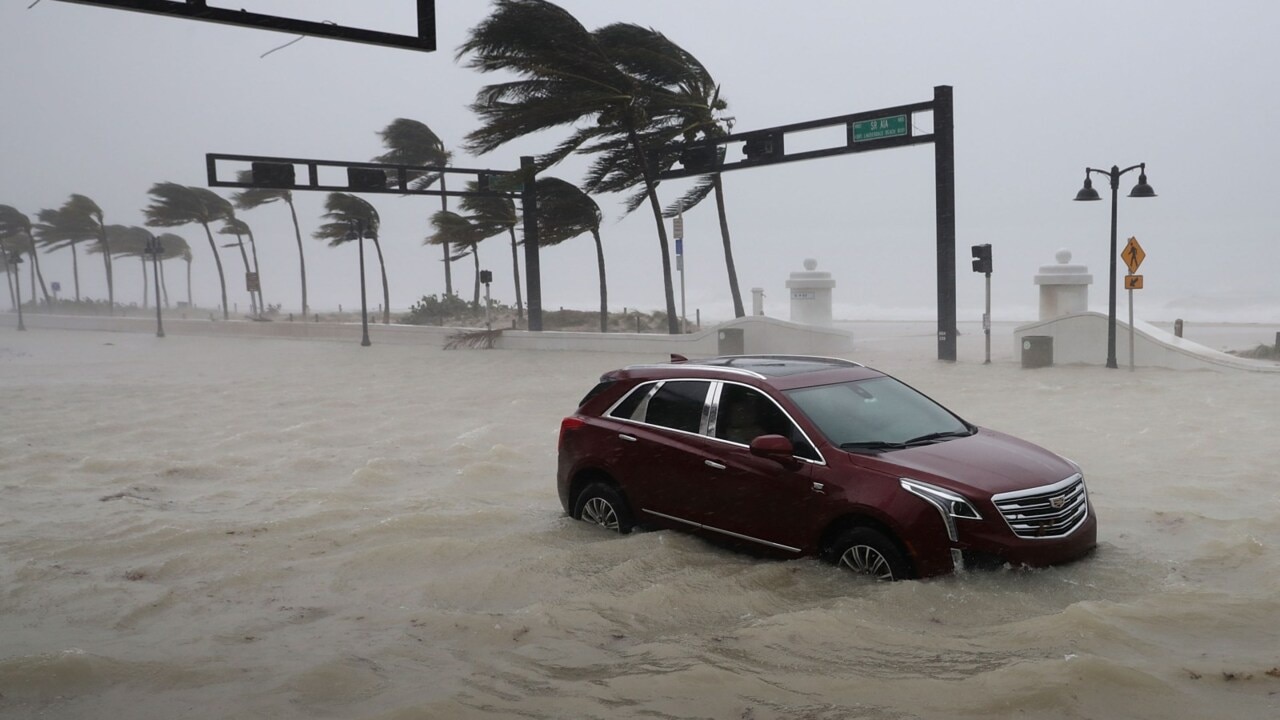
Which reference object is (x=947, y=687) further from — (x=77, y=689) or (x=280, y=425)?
(x=280, y=425)

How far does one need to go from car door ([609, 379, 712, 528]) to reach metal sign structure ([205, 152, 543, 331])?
2242 centimetres

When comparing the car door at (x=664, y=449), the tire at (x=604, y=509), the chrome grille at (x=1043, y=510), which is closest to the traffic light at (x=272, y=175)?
the tire at (x=604, y=509)

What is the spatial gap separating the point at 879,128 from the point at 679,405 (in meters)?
17.8

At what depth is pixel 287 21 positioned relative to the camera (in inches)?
335

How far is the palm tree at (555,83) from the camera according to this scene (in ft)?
92.3

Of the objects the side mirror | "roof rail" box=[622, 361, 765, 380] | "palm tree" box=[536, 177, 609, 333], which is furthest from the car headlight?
"palm tree" box=[536, 177, 609, 333]

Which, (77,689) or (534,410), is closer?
(77,689)

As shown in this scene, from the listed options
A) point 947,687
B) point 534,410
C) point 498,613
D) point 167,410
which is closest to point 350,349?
point 167,410

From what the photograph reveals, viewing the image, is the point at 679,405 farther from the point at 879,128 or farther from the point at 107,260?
the point at 107,260

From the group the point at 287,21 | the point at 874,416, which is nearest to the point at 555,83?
the point at 287,21

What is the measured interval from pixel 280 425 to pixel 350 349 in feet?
63.3

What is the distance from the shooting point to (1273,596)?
6.45 meters

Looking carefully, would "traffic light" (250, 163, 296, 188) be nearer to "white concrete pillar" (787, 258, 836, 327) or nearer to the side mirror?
"white concrete pillar" (787, 258, 836, 327)

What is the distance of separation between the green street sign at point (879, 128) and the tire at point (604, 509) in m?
17.5
